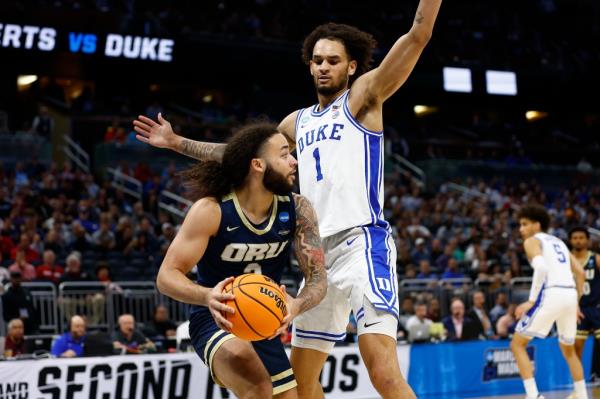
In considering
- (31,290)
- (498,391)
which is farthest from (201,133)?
(498,391)

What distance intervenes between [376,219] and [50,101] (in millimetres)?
20367

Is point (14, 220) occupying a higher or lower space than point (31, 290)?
higher

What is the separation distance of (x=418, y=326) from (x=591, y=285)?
7.77 ft

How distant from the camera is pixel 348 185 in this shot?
581 centimetres

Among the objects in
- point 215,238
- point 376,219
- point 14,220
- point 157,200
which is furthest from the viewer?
point 157,200

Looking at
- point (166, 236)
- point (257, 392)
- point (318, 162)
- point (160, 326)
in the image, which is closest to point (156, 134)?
point (318, 162)

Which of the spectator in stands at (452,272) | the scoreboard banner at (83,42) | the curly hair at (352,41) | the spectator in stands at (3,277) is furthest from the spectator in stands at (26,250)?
the curly hair at (352,41)

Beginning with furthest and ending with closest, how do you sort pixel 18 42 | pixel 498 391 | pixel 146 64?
pixel 146 64 → pixel 18 42 → pixel 498 391

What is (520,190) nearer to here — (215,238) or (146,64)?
(146,64)

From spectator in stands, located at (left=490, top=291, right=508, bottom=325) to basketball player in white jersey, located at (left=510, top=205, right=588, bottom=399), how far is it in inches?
181

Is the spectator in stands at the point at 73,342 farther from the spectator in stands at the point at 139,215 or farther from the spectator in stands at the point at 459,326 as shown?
the spectator in stands at the point at 139,215

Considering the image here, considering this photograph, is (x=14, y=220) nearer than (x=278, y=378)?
No

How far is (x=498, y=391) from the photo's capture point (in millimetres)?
12844

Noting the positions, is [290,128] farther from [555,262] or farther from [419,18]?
[555,262]
